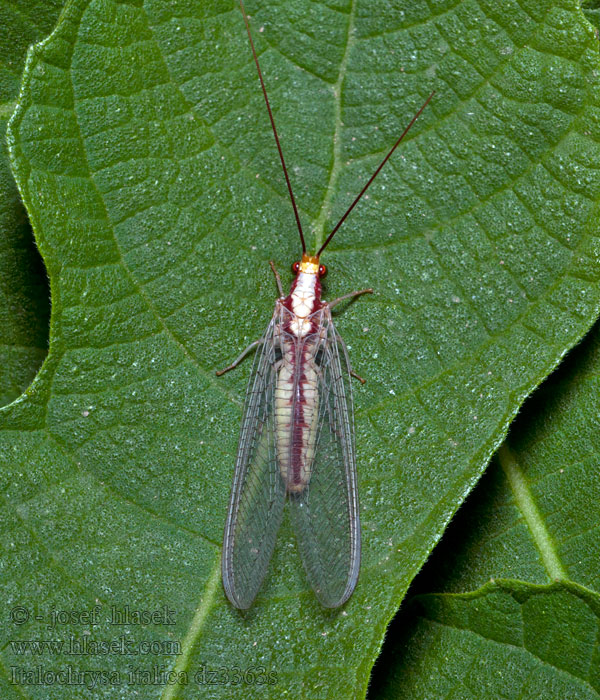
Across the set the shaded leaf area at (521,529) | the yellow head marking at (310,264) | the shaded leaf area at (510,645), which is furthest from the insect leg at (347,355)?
the shaded leaf area at (510,645)

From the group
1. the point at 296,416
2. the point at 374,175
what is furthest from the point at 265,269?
the point at 296,416

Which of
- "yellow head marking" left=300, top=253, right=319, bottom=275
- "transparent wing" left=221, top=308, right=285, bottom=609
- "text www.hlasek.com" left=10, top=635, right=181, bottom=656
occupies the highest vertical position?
"yellow head marking" left=300, top=253, right=319, bottom=275

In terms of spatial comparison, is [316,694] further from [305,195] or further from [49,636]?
[305,195]

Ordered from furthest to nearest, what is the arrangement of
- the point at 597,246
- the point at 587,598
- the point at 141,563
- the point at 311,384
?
the point at 311,384, the point at 597,246, the point at 141,563, the point at 587,598

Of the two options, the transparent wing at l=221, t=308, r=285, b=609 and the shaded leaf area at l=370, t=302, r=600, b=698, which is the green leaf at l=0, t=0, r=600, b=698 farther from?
the shaded leaf area at l=370, t=302, r=600, b=698

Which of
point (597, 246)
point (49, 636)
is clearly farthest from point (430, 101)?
point (49, 636)

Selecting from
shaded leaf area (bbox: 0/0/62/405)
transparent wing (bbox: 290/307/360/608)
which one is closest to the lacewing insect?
transparent wing (bbox: 290/307/360/608)

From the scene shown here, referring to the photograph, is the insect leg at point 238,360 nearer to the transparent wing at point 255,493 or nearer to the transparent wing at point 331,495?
the transparent wing at point 255,493
